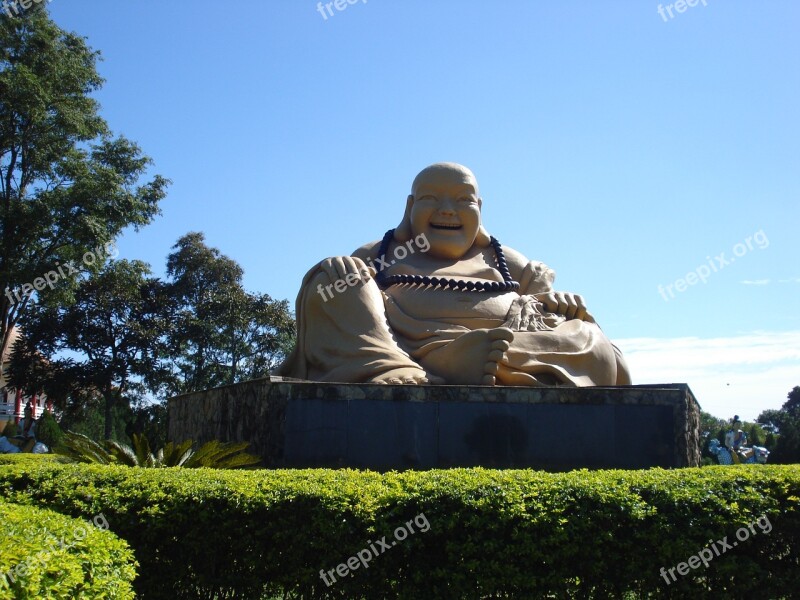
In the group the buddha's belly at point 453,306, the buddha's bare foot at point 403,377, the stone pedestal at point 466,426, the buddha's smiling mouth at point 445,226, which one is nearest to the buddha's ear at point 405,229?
the buddha's smiling mouth at point 445,226

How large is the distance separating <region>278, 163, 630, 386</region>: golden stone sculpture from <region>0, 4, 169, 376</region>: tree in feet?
28.3

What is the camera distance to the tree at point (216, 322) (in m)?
23.6

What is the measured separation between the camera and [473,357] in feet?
23.1

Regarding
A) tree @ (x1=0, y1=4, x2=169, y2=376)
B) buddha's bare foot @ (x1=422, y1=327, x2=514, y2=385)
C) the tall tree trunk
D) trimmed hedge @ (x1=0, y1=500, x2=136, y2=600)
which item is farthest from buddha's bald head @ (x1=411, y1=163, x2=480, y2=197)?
the tall tree trunk

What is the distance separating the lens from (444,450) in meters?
6.32

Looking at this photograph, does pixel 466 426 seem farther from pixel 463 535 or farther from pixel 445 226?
pixel 445 226

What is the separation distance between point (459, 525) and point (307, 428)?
232cm

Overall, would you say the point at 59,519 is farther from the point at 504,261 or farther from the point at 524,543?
the point at 504,261

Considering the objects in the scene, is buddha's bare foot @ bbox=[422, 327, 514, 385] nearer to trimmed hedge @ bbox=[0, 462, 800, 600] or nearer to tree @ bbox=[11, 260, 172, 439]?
trimmed hedge @ bbox=[0, 462, 800, 600]

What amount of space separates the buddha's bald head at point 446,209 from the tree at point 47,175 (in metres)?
8.77

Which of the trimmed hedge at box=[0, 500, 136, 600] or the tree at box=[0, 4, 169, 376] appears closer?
the trimmed hedge at box=[0, 500, 136, 600]

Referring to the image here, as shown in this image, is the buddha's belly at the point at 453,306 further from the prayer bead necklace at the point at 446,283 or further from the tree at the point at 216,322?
the tree at the point at 216,322

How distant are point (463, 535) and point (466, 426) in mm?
2175

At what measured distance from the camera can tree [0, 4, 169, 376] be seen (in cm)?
1464
